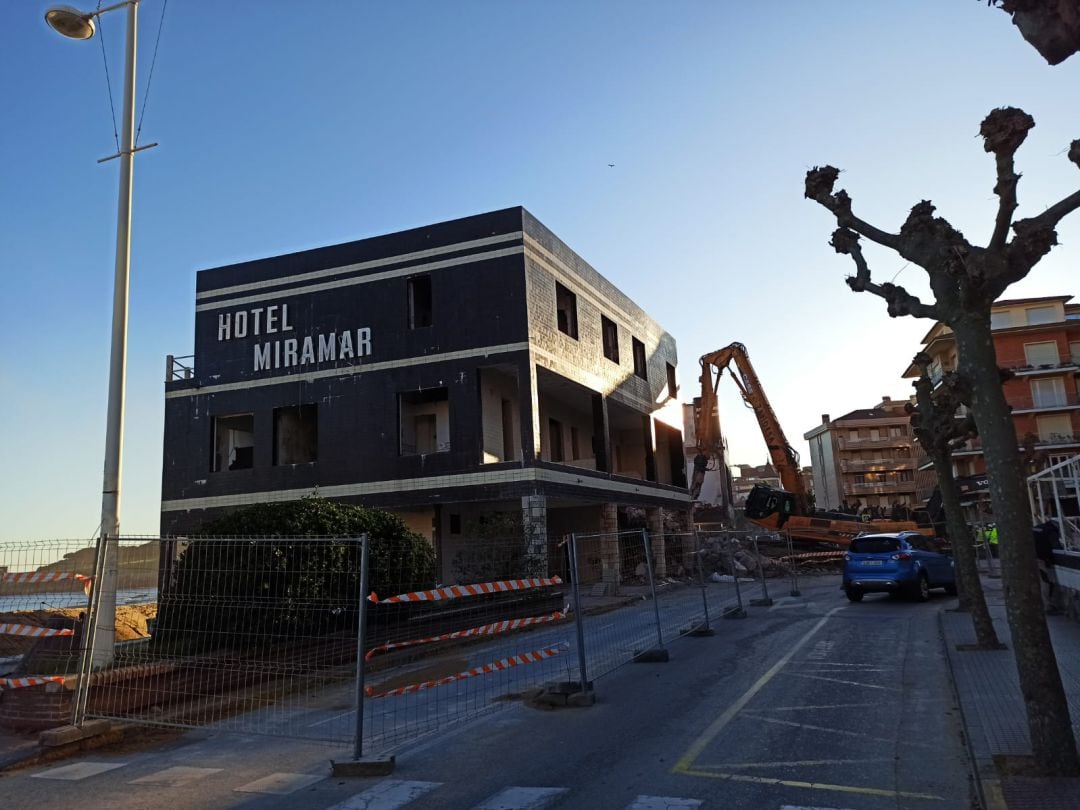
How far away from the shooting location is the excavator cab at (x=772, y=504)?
1238 inches

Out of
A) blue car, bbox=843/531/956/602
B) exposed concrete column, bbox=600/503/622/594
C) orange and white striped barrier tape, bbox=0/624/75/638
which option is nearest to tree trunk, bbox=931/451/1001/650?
exposed concrete column, bbox=600/503/622/594

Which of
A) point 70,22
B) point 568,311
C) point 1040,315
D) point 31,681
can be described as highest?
point 1040,315

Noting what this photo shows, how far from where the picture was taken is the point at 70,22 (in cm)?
1041

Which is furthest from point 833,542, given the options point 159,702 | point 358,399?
point 159,702

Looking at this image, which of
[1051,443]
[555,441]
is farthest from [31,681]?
[1051,443]

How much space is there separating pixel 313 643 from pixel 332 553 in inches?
52.7

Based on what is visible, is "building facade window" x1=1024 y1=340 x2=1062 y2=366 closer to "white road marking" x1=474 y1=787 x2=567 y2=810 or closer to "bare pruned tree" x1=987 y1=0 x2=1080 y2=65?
"bare pruned tree" x1=987 y1=0 x2=1080 y2=65

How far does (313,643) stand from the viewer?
11242mm

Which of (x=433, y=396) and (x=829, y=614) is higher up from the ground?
(x=433, y=396)

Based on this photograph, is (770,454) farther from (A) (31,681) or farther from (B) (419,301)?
(A) (31,681)

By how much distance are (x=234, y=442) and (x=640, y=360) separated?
17.5 metres

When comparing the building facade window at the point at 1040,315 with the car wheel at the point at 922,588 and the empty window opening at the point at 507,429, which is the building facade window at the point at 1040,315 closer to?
the empty window opening at the point at 507,429

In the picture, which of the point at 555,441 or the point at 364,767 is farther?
the point at 555,441

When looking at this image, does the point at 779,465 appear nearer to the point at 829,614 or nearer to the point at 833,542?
the point at 833,542
